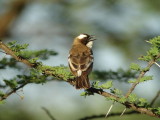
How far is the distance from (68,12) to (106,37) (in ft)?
6.14

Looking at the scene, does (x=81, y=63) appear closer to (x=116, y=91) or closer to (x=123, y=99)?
(x=116, y=91)

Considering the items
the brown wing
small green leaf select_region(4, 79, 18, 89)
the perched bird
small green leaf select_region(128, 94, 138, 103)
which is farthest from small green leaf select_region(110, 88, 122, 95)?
the brown wing

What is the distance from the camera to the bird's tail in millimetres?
5772

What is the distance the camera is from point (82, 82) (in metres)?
6.13

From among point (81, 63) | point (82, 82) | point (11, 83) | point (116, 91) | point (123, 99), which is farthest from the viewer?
point (81, 63)

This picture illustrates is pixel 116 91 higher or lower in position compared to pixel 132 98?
higher

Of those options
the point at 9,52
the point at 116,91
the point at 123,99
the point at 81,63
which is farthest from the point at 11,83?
the point at 81,63

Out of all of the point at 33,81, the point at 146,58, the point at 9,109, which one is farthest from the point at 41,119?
the point at 146,58

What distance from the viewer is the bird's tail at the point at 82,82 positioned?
5772 mm

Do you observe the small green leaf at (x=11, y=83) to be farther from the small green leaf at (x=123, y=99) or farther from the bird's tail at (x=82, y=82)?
the small green leaf at (x=123, y=99)

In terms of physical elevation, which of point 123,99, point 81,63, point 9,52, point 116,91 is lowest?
point 123,99

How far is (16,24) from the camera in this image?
1756 cm

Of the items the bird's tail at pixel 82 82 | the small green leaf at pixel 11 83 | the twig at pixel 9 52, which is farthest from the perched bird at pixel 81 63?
the twig at pixel 9 52

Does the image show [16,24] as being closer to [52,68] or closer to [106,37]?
[106,37]
